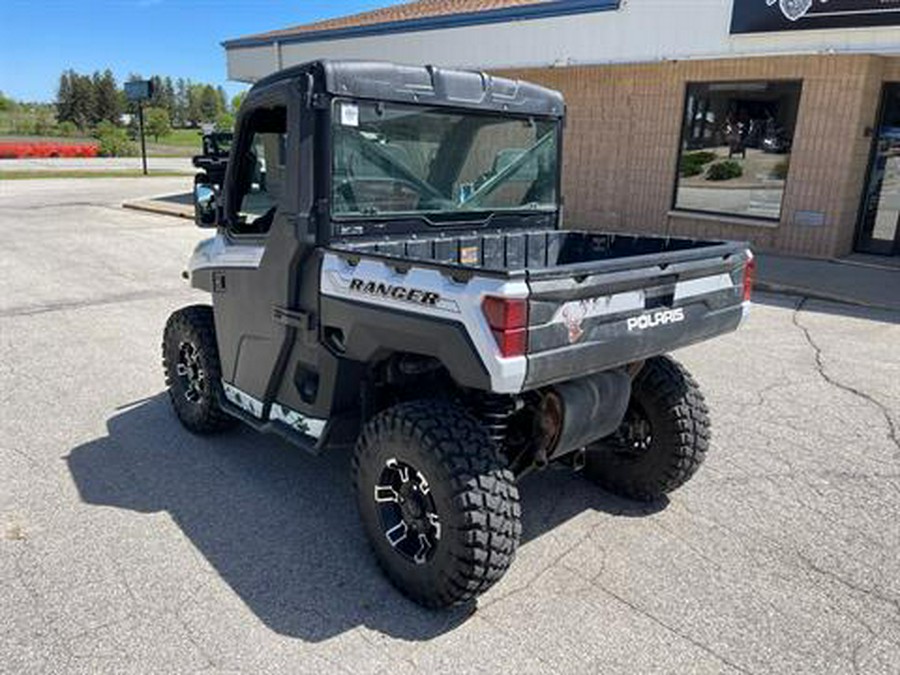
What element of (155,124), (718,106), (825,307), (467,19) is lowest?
(825,307)

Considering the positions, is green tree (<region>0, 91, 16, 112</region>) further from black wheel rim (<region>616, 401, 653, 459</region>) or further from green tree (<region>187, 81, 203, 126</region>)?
black wheel rim (<region>616, 401, 653, 459</region>)

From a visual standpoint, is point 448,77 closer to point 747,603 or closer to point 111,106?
point 747,603

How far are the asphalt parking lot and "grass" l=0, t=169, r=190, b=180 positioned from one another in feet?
88.8

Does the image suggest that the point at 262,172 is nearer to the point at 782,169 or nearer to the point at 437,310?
the point at 437,310

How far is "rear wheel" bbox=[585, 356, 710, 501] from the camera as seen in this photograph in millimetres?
3582

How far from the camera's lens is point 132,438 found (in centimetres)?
452

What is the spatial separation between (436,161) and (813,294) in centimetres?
688

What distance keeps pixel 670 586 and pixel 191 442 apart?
3.02 m

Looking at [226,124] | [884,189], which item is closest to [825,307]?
[884,189]

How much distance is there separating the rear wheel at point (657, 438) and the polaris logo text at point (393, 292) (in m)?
1.57

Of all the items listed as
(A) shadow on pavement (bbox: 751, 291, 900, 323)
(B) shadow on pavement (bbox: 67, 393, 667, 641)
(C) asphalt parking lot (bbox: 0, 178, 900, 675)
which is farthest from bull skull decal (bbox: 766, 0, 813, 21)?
(B) shadow on pavement (bbox: 67, 393, 667, 641)

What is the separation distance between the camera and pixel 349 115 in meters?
3.17

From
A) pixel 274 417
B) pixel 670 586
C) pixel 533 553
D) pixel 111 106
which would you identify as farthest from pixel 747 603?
pixel 111 106

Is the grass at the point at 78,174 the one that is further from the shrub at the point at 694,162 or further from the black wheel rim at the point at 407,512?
the black wheel rim at the point at 407,512
